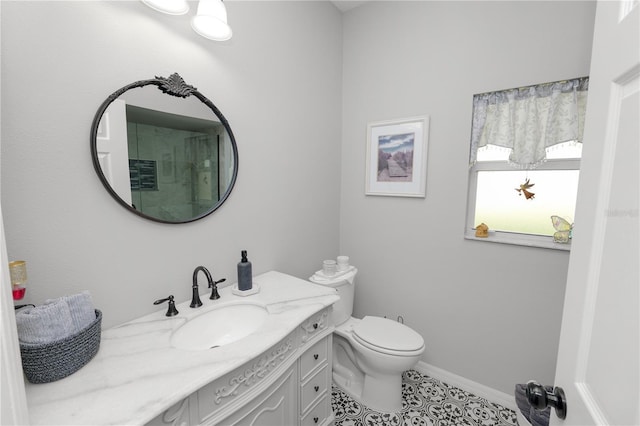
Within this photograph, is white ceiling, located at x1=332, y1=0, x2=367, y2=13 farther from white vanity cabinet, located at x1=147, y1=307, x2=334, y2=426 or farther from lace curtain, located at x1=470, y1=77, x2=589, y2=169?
white vanity cabinet, located at x1=147, y1=307, x2=334, y2=426

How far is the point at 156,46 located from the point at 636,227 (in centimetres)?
167

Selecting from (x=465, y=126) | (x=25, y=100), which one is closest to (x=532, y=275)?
(x=465, y=126)

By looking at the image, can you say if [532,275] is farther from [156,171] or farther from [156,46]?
[156,46]

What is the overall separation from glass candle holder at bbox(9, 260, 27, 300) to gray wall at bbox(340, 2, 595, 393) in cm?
203

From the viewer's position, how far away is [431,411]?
6.15 feet

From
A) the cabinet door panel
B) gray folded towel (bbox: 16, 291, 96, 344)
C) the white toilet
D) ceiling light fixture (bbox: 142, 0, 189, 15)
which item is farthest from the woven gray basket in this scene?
the white toilet

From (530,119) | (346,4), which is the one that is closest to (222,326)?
(530,119)

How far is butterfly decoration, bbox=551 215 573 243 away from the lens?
66.3 inches

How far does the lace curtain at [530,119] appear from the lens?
160cm

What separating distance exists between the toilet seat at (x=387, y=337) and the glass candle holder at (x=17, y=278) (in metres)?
1.68

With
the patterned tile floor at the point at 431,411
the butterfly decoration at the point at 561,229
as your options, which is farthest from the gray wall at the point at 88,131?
the butterfly decoration at the point at 561,229

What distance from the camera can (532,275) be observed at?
70.1 inches

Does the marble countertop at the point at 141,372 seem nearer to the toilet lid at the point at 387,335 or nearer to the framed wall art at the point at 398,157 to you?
the toilet lid at the point at 387,335

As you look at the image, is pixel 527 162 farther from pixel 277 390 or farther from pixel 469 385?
pixel 277 390
